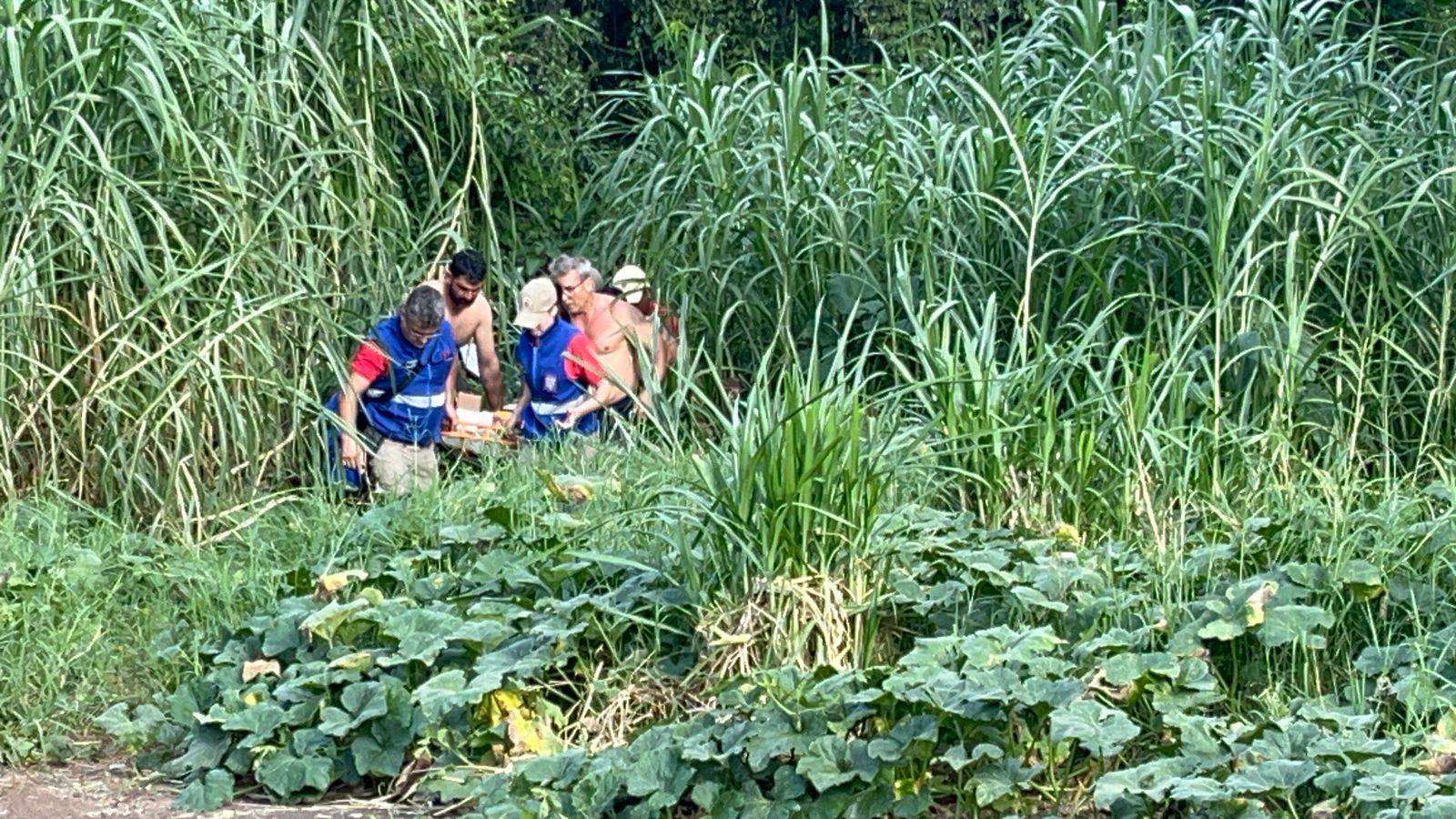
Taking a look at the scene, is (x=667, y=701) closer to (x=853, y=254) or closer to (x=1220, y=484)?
(x=1220, y=484)

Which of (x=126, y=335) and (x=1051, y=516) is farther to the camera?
(x=126, y=335)

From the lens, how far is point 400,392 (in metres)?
7.79

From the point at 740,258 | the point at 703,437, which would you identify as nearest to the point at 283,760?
the point at 703,437

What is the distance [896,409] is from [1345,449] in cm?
152

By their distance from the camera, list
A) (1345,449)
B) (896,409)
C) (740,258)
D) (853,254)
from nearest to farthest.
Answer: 1. (896,409)
2. (1345,449)
3. (853,254)
4. (740,258)

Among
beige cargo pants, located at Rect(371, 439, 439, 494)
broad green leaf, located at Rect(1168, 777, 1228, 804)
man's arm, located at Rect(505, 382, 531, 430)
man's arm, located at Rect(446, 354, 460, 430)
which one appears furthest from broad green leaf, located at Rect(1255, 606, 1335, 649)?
man's arm, located at Rect(505, 382, 531, 430)

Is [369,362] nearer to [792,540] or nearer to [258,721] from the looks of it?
[258,721]

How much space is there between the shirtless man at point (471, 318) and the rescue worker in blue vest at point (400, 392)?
9.1 inches

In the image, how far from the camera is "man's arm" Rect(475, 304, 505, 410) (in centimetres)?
850

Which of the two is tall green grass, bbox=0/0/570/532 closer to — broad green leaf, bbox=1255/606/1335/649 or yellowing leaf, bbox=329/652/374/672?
yellowing leaf, bbox=329/652/374/672

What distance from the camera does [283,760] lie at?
4.62 metres

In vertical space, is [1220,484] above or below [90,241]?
below

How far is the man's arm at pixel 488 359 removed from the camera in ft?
27.9

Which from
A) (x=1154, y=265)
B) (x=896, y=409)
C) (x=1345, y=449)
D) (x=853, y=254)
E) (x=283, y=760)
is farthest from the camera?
(x=853, y=254)
